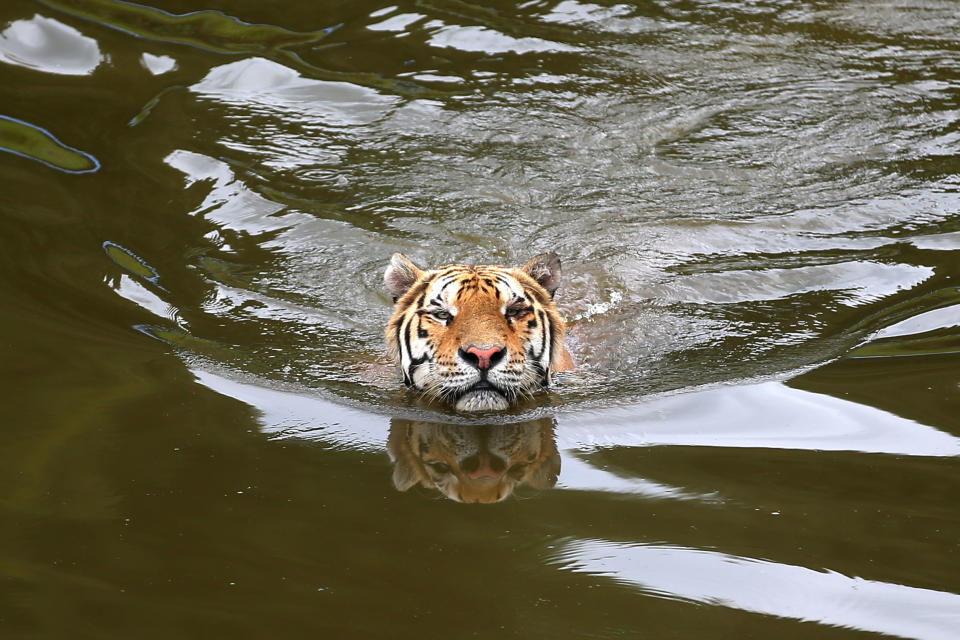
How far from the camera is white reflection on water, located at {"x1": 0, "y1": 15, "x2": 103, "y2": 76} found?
25.6 feet

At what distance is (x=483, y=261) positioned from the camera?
6.07 meters

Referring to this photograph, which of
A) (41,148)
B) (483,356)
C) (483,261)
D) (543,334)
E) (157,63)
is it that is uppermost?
(157,63)

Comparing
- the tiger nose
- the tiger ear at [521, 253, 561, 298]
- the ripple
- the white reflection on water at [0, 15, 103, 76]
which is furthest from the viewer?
the white reflection on water at [0, 15, 103, 76]

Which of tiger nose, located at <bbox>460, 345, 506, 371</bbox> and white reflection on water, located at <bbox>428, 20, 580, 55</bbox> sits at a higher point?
white reflection on water, located at <bbox>428, 20, 580, 55</bbox>

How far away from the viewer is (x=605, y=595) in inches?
101

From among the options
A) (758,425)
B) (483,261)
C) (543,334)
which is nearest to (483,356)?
(543,334)

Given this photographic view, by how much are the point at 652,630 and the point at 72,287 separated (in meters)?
3.60

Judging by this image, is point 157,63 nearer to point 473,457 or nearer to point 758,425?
point 473,457

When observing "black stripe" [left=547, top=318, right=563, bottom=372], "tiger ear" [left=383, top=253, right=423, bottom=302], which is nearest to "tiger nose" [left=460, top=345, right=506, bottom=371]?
"black stripe" [left=547, top=318, right=563, bottom=372]

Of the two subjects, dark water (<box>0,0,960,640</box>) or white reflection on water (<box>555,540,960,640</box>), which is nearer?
white reflection on water (<box>555,540,960,640</box>)

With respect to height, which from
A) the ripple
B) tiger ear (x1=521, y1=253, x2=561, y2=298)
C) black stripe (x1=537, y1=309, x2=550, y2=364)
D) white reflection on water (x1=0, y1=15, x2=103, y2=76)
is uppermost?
white reflection on water (x1=0, y1=15, x2=103, y2=76)

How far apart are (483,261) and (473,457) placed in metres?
2.58

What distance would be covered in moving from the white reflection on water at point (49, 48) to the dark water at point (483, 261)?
3 centimetres

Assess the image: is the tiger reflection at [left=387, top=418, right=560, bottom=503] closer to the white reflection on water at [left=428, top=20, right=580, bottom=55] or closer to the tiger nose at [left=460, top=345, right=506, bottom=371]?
the tiger nose at [left=460, top=345, right=506, bottom=371]
